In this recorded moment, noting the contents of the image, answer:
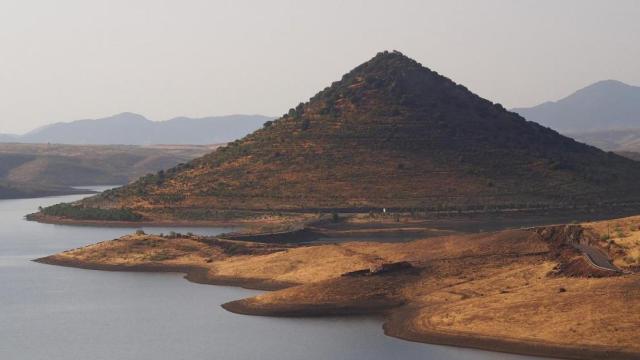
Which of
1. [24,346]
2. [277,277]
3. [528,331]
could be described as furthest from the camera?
[277,277]

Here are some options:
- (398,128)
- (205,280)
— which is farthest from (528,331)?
(398,128)

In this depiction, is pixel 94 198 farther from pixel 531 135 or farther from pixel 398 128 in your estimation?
pixel 531 135

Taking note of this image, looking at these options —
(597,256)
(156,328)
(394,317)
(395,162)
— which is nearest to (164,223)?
(395,162)

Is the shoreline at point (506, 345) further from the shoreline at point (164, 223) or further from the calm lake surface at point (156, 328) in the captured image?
the shoreline at point (164, 223)

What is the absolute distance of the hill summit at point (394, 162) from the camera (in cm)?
14738

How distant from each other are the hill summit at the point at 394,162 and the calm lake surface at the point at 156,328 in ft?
205

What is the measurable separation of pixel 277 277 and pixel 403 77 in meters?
108

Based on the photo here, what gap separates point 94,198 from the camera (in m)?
173

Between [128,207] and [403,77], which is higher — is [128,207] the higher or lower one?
the lower one

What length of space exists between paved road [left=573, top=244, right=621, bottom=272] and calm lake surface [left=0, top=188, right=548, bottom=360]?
14537 mm

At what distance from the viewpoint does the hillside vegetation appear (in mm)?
147125

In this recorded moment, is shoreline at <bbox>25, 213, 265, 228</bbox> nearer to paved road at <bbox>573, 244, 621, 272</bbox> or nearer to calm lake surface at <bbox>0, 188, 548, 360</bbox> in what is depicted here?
calm lake surface at <bbox>0, 188, 548, 360</bbox>

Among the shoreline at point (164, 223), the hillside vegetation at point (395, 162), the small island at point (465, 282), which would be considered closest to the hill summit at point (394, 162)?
the hillside vegetation at point (395, 162)

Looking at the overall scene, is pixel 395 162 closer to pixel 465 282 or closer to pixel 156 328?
pixel 465 282
